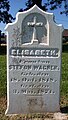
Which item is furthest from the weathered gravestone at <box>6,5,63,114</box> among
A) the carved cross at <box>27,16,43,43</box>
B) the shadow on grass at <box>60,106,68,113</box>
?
the shadow on grass at <box>60,106,68,113</box>

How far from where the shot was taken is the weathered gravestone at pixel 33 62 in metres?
5.79

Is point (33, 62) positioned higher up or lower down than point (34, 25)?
lower down

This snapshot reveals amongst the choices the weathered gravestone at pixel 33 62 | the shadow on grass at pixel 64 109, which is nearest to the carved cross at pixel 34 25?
the weathered gravestone at pixel 33 62

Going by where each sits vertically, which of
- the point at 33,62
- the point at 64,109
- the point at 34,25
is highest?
the point at 34,25

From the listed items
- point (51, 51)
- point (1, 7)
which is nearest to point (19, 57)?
point (51, 51)

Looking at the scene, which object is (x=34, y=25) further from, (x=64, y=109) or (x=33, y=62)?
(x=64, y=109)

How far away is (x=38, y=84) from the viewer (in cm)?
596

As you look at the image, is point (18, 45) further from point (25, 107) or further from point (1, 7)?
point (1, 7)

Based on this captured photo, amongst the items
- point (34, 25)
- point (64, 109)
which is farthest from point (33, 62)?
point (64, 109)

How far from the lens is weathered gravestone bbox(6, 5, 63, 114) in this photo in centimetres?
579

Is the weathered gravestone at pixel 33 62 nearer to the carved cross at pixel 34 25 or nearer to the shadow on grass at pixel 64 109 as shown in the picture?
the carved cross at pixel 34 25

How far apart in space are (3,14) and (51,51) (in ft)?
111

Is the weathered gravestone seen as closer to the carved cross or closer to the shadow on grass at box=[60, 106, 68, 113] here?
the carved cross

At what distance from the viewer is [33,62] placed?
19.3ft
